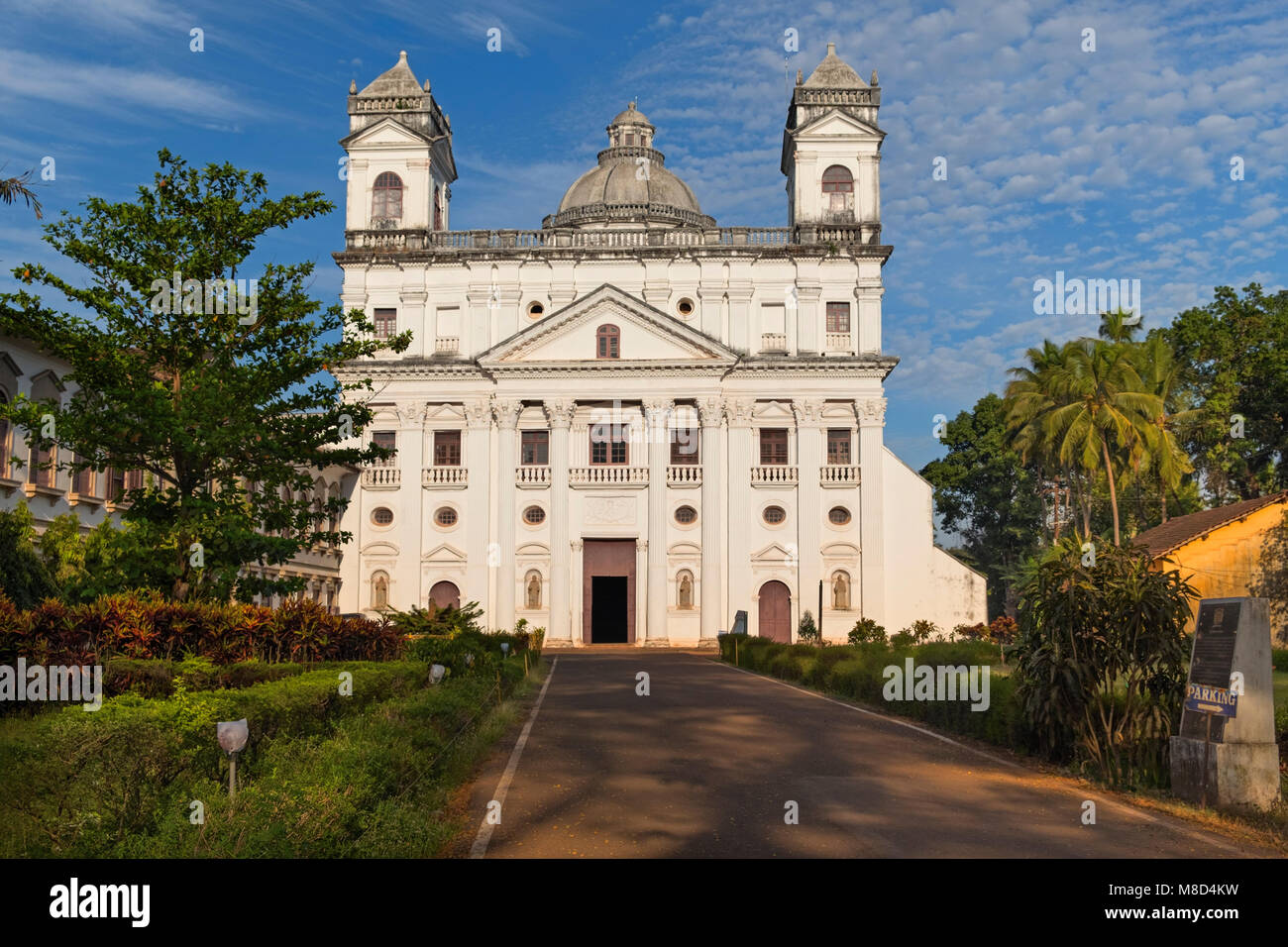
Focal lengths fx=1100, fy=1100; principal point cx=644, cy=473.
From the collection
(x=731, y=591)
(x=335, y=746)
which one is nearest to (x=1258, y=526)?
(x=731, y=591)

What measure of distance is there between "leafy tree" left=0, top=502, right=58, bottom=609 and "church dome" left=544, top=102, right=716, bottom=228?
1488 inches

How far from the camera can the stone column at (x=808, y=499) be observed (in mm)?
46594

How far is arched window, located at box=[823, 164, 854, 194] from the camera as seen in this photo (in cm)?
4950

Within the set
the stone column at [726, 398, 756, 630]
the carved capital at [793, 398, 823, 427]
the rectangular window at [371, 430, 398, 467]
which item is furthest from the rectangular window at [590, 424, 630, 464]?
the rectangular window at [371, 430, 398, 467]

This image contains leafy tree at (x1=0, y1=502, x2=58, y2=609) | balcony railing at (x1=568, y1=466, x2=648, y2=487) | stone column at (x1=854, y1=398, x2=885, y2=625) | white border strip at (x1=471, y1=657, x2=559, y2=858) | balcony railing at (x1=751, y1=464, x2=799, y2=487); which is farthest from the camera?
balcony railing at (x1=751, y1=464, x2=799, y2=487)

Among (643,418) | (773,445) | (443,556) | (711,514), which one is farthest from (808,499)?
(443,556)

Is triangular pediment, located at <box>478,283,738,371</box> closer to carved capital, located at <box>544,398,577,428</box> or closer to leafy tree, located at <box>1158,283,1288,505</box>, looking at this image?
carved capital, located at <box>544,398,577,428</box>

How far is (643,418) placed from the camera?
47938 mm

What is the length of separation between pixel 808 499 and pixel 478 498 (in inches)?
566

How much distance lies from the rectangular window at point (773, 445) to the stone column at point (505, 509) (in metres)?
10.8

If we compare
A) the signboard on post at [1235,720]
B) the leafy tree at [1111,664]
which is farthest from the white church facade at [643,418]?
the signboard on post at [1235,720]

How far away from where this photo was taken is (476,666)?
21.5 metres

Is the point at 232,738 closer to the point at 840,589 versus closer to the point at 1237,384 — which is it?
the point at 840,589
